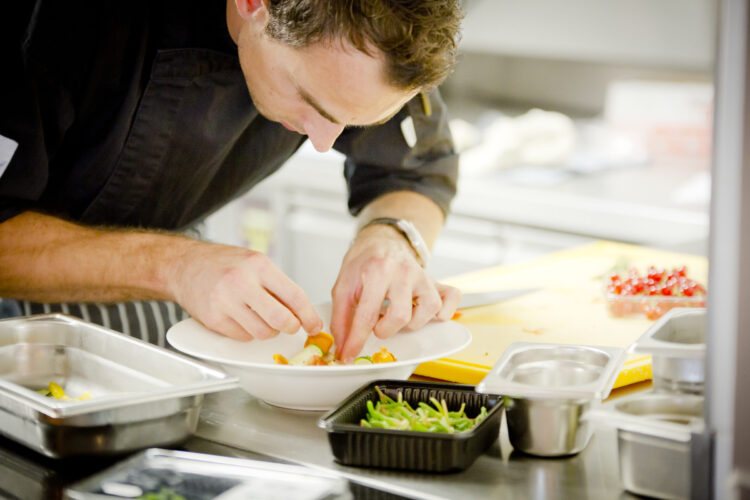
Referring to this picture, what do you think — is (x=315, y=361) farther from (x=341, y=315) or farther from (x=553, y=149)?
(x=553, y=149)

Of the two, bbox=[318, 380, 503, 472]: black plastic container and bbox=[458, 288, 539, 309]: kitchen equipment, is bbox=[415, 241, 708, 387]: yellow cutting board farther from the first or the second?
bbox=[318, 380, 503, 472]: black plastic container

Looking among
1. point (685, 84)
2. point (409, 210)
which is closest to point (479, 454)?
point (409, 210)

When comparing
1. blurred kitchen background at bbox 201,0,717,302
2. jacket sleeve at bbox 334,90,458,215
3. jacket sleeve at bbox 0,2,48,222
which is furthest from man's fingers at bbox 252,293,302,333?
blurred kitchen background at bbox 201,0,717,302

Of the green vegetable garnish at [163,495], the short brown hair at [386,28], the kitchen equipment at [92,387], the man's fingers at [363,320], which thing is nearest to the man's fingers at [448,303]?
the man's fingers at [363,320]

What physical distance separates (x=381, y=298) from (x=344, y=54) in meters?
0.35

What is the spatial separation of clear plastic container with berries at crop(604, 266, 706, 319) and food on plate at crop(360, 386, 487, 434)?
69 centimetres

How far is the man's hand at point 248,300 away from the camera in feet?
3.99

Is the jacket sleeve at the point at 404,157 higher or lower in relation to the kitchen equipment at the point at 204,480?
higher

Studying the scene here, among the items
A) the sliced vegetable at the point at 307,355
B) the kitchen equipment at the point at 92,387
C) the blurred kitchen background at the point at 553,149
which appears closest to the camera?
the kitchen equipment at the point at 92,387

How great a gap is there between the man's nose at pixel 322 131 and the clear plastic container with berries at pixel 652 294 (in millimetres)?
633

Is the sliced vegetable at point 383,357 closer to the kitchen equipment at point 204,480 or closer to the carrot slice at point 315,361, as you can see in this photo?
the carrot slice at point 315,361

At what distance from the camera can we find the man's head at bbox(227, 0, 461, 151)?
47.3 inches

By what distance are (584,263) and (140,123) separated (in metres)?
1.05

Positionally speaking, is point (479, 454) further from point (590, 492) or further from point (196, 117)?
point (196, 117)
